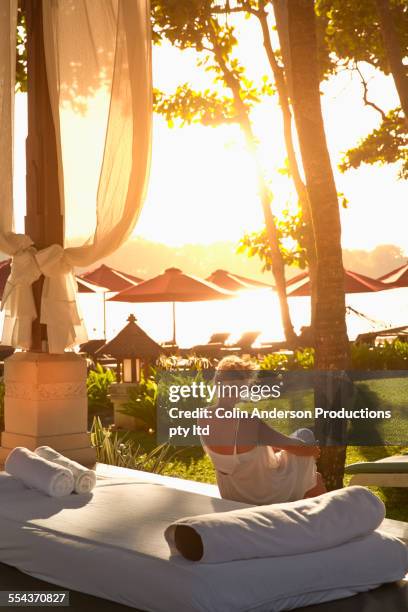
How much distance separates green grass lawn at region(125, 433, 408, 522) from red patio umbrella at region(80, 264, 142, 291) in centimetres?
757

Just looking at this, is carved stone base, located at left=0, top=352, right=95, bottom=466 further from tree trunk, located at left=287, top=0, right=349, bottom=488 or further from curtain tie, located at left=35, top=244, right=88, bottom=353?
tree trunk, located at left=287, top=0, right=349, bottom=488

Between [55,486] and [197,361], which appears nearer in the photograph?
[55,486]

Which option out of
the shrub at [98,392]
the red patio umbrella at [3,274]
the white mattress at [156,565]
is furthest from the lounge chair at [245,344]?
the white mattress at [156,565]

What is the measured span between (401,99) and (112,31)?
387 cm

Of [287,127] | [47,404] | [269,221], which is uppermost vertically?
[287,127]

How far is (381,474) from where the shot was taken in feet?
15.6

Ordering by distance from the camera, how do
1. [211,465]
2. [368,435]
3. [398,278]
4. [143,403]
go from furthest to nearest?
1. [398,278]
2. [143,403]
3. [368,435]
4. [211,465]

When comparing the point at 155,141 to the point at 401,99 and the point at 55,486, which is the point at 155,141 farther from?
the point at 401,99

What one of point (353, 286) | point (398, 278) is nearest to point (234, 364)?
point (353, 286)

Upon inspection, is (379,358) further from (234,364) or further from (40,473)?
(40,473)

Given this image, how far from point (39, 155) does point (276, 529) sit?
12.5ft

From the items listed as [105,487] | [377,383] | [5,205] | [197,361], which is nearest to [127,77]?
[5,205]

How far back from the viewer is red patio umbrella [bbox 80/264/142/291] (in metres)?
15.7

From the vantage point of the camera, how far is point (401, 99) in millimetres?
8688
